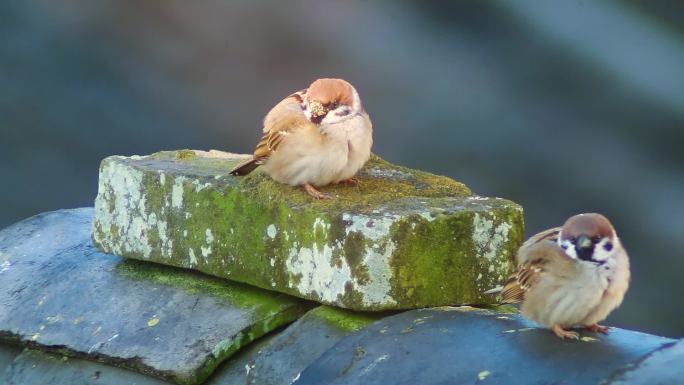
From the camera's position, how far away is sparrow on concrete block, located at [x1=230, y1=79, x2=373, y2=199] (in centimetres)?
448

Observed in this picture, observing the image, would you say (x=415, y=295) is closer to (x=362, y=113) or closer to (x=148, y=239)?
(x=362, y=113)

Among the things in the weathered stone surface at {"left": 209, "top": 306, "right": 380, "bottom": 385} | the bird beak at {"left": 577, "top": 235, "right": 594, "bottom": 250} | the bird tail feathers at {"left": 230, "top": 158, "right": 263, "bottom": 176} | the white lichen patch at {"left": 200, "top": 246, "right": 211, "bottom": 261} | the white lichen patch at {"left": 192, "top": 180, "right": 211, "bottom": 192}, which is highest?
the bird beak at {"left": 577, "top": 235, "right": 594, "bottom": 250}

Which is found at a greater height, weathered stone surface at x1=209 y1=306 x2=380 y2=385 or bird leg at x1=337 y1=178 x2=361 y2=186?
bird leg at x1=337 y1=178 x2=361 y2=186

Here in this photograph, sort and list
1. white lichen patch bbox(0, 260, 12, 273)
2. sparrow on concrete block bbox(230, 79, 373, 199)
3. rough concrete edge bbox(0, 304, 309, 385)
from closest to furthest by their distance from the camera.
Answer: rough concrete edge bbox(0, 304, 309, 385), sparrow on concrete block bbox(230, 79, 373, 199), white lichen patch bbox(0, 260, 12, 273)

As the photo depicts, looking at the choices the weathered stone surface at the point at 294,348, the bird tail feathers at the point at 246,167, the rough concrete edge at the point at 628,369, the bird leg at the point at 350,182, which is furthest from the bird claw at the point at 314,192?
the rough concrete edge at the point at 628,369

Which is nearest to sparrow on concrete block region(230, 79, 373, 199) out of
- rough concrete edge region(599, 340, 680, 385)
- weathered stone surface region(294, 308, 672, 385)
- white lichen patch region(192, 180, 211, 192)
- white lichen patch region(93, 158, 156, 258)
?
white lichen patch region(192, 180, 211, 192)

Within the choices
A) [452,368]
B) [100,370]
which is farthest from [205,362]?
[452,368]

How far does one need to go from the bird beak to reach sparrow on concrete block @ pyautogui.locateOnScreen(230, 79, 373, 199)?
105 cm

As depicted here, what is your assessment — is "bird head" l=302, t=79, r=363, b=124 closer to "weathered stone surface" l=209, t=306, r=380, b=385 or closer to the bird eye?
the bird eye

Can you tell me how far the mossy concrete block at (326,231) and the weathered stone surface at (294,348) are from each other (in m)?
0.08

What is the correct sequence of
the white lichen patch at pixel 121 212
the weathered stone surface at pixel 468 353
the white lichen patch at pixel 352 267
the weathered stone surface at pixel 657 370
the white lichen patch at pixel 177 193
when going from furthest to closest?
1. the white lichen patch at pixel 121 212
2. the white lichen patch at pixel 177 193
3. the white lichen patch at pixel 352 267
4. the weathered stone surface at pixel 468 353
5. the weathered stone surface at pixel 657 370

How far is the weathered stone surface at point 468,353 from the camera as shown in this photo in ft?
11.1

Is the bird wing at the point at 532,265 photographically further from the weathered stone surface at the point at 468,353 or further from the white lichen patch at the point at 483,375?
the white lichen patch at the point at 483,375

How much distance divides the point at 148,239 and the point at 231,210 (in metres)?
0.51
